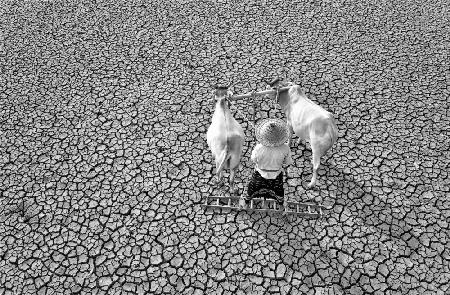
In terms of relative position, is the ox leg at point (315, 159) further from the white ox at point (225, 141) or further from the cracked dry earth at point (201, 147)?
the white ox at point (225, 141)

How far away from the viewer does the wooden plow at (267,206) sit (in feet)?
18.6

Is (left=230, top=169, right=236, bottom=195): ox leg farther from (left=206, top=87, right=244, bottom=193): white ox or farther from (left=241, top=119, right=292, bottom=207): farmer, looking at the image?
(left=241, top=119, right=292, bottom=207): farmer

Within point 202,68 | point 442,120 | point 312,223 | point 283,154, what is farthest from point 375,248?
point 202,68

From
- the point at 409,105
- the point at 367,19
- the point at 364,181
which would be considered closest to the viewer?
the point at 364,181

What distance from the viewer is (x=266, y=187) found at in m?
5.39

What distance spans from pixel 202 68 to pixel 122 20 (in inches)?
116

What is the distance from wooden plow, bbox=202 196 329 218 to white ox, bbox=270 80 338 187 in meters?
0.42

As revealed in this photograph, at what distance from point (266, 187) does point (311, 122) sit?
3.60 feet

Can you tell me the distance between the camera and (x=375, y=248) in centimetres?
A: 529

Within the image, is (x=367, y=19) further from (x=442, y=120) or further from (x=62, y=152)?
(x=62, y=152)

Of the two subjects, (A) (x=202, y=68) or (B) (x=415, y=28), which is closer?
(A) (x=202, y=68)

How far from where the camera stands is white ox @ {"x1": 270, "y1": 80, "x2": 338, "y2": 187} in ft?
17.2

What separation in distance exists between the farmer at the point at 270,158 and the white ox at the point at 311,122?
52 centimetres

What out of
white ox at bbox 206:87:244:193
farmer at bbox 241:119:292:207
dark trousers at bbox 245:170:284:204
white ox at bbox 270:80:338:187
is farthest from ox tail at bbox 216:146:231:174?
white ox at bbox 270:80:338:187
